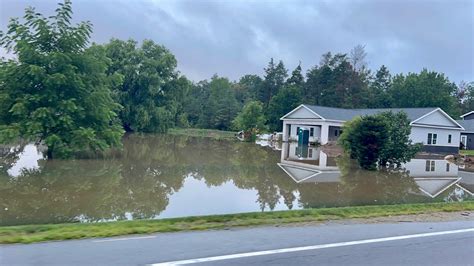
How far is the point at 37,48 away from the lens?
1688 cm

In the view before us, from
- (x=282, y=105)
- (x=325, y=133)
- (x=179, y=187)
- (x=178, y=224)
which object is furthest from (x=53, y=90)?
(x=282, y=105)

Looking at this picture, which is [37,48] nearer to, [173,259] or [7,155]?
[7,155]

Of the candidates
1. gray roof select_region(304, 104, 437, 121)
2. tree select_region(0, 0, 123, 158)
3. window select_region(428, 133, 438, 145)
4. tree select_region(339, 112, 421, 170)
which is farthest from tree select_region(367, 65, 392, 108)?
tree select_region(0, 0, 123, 158)

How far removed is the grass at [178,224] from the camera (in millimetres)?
5879

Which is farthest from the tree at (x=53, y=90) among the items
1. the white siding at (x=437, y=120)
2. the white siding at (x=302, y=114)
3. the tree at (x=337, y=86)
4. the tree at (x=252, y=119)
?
the tree at (x=337, y=86)

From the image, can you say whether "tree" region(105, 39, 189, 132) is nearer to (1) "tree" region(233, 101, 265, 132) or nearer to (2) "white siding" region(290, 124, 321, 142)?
(1) "tree" region(233, 101, 265, 132)

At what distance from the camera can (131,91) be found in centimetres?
4641

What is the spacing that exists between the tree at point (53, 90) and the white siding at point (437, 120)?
28.4m

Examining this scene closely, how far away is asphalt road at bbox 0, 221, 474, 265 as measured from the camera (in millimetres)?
4766

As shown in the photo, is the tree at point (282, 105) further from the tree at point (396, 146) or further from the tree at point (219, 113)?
the tree at point (396, 146)

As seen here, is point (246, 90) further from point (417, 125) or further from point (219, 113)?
point (417, 125)

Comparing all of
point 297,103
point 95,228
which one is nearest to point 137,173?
point 95,228

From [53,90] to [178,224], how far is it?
12.1 metres

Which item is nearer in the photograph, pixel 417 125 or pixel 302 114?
pixel 417 125
